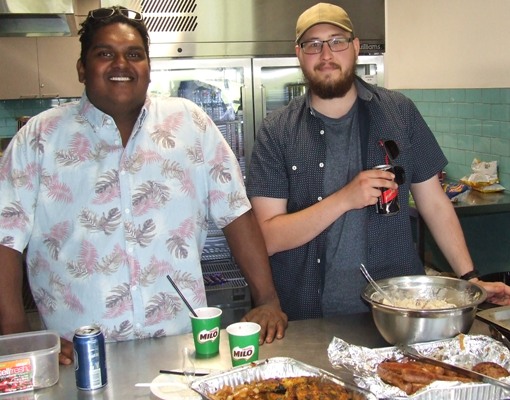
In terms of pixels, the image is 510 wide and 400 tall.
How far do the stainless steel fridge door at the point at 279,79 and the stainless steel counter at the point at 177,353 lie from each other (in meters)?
1.92

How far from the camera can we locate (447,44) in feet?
12.4

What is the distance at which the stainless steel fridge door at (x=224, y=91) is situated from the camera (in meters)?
3.59

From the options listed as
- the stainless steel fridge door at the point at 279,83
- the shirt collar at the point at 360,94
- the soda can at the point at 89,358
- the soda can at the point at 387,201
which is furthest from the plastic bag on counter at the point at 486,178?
the soda can at the point at 89,358

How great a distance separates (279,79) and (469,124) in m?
1.26

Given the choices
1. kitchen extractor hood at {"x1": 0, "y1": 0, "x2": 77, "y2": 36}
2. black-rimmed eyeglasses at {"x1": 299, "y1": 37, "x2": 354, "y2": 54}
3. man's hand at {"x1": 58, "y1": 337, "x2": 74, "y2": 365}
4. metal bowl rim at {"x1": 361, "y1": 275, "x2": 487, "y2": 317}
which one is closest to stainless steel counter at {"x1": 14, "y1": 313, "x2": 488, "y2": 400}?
man's hand at {"x1": 58, "y1": 337, "x2": 74, "y2": 365}

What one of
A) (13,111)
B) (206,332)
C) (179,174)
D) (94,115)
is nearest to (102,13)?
(94,115)

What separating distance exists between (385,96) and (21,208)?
125 centimetres

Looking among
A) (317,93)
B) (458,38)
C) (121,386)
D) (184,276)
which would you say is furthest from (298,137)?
(458,38)

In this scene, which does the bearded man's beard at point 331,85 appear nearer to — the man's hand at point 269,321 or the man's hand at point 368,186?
the man's hand at point 368,186

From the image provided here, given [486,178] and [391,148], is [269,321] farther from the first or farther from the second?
[486,178]

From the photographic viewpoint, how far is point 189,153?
6.30 feet

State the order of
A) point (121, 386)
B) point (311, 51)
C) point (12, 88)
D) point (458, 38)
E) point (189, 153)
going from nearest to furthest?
point (121, 386) → point (189, 153) → point (311, 51) → point (458, 38) → point (12, 88)

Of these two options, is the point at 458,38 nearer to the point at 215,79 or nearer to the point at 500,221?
the point at 500,221

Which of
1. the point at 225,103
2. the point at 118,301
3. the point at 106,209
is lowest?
the point at 118,301
